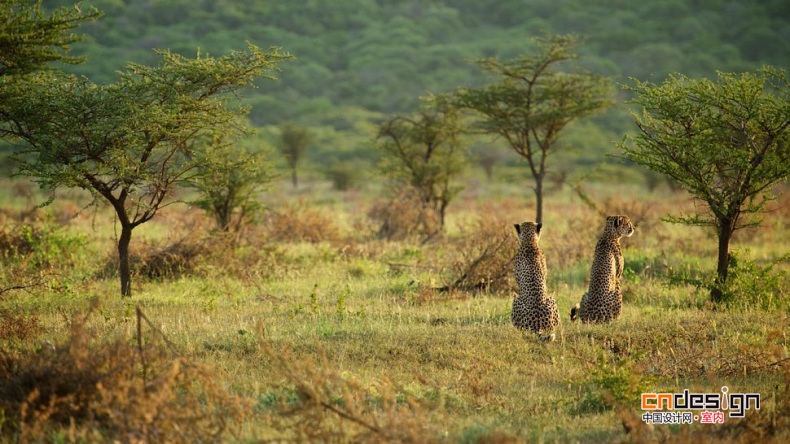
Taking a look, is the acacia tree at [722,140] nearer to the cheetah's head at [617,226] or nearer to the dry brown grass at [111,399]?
the cheetah's head at [617,226]

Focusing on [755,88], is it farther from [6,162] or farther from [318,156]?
[318,156]

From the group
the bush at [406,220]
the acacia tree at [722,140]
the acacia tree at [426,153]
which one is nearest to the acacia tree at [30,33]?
the acacia tree at [722,140]

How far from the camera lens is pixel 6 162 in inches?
1496

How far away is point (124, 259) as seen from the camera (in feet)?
33.9

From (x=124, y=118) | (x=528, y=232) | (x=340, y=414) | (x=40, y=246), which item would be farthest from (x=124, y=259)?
(x=340, y=414)

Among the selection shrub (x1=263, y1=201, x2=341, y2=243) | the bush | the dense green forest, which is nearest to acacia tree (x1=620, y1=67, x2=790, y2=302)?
the bush

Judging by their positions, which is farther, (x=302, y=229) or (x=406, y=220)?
(x=406, y=220)

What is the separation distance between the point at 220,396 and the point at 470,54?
9804 centimetres

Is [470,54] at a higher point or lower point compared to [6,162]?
higher

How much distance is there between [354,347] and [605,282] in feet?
10.5

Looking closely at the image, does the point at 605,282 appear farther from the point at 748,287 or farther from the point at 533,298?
the point at 748,287

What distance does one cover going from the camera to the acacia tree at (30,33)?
28.3 ft

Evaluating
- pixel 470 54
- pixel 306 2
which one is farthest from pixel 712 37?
pixel 306 2

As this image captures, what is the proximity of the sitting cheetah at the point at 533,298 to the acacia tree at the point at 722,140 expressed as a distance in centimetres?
248
